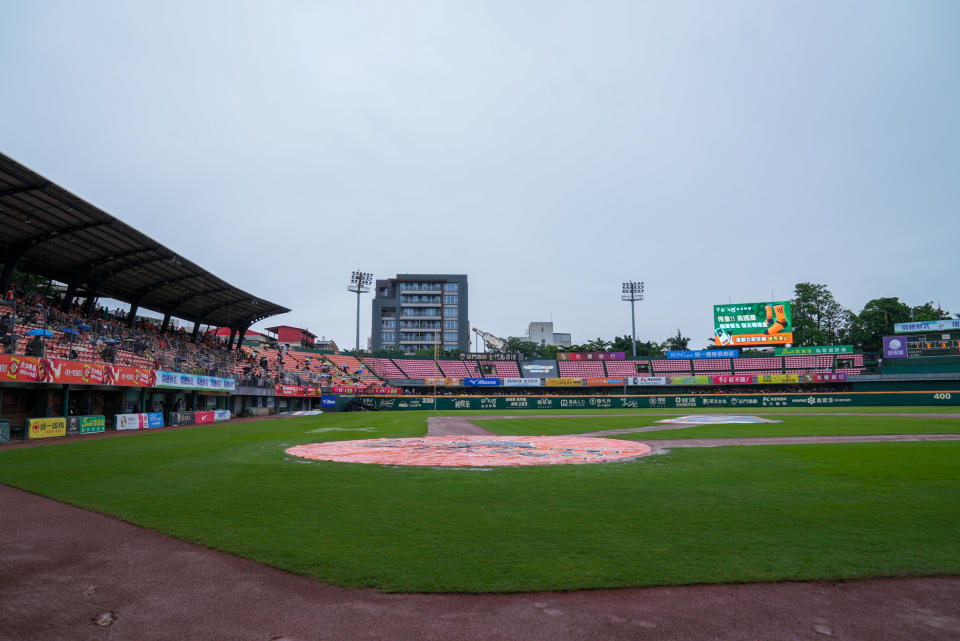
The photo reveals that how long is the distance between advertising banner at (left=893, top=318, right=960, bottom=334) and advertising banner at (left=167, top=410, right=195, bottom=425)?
255ft

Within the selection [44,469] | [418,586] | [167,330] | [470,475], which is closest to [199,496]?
[470,475]

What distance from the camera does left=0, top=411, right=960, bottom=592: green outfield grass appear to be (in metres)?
5.71

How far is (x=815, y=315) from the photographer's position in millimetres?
102125

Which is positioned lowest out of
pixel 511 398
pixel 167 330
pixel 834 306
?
pixel 511 398

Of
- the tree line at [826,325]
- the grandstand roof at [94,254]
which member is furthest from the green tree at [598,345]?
the grandstand roof at [94,254]

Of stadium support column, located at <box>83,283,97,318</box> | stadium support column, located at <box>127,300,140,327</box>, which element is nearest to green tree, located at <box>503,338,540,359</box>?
stadium support column, located at <box>127,300,140,327</box>

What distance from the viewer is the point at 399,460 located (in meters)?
15.3

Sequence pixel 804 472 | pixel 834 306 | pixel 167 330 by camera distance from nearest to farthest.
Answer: pixel 804 472
pixel 167 330
pixel 834 306

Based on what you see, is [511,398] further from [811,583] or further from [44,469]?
[811,583]

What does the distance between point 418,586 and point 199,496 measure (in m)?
6.65

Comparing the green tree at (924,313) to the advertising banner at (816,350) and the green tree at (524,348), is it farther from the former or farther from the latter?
the green tree at (524,348)

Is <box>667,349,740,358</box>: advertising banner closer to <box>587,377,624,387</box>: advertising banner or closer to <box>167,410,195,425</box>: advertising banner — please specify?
<box>587,377,624,387</box>: advertising banner

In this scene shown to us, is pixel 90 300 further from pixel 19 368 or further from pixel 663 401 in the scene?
pixel 663 401

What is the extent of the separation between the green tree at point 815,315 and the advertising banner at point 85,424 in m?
108
